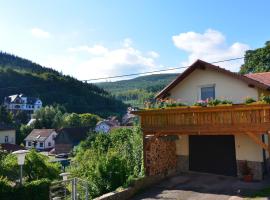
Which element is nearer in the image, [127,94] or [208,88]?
[208,88]

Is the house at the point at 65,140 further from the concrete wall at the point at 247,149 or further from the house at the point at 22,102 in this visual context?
the house at the point at 22,102

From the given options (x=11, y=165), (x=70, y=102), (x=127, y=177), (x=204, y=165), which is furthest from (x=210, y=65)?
(x=70, y=102)

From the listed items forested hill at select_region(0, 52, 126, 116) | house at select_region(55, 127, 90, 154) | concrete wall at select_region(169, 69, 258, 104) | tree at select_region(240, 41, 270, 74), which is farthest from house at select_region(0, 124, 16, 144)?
forested hill at select_region(0, 52, 126, 116)

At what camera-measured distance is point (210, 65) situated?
57.4 feet

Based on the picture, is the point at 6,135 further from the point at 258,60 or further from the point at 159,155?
the point at 159,155

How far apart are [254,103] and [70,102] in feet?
434

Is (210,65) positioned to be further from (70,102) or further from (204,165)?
(70,102)

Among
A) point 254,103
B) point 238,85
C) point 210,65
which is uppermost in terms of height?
point 210,65

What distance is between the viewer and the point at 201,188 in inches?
588

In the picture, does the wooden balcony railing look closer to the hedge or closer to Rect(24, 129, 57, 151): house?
the hedge

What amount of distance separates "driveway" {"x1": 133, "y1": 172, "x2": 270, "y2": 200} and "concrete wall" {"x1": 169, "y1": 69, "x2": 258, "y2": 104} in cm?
416

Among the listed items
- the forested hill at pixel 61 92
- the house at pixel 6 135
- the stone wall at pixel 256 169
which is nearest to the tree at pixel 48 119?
the forested hill at pixel 61 92

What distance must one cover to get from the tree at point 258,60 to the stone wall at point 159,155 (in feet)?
74.8

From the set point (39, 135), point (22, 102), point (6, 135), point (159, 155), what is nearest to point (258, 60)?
point (159, 155)
